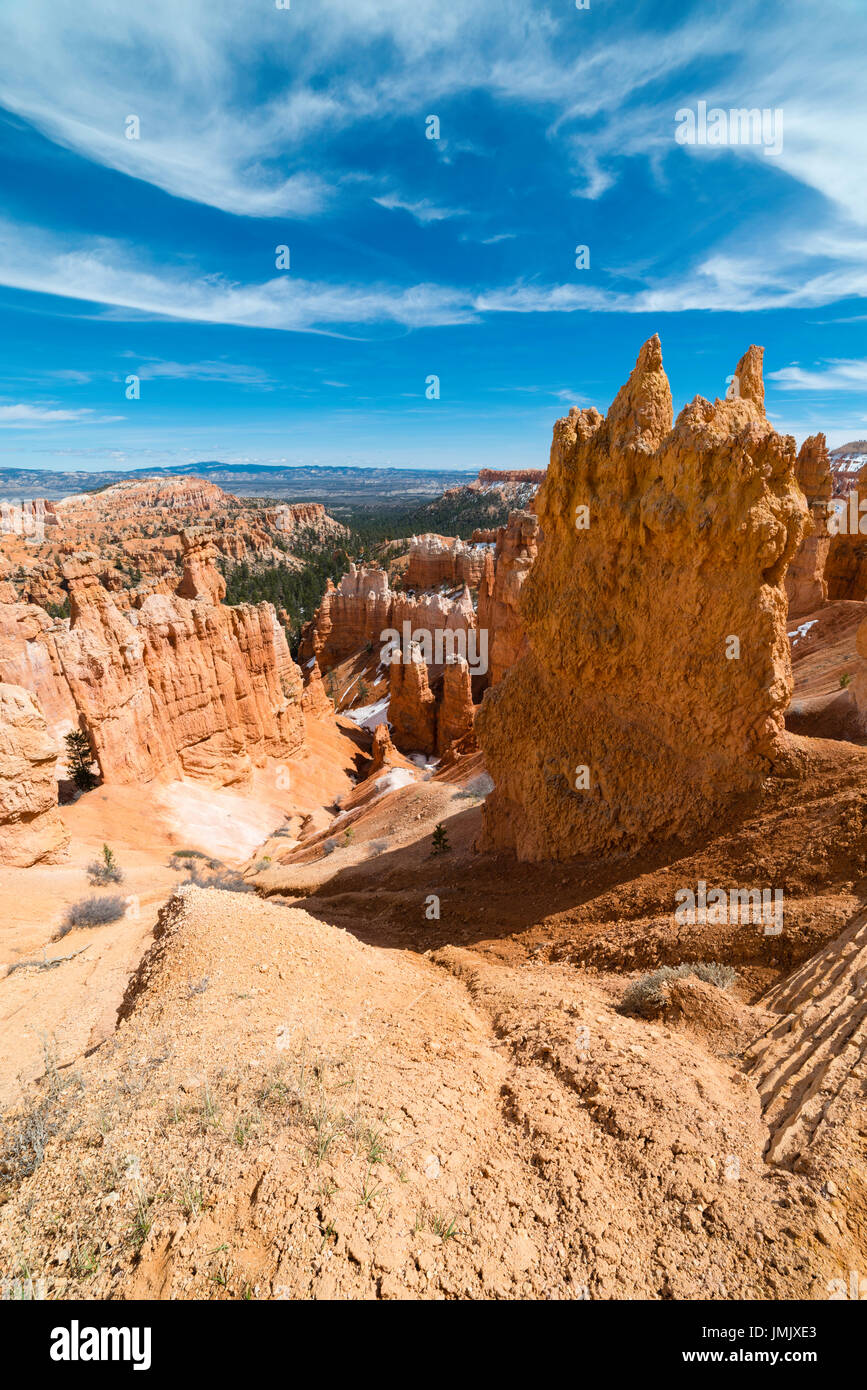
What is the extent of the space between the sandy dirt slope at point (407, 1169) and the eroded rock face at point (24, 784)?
28.4 ft

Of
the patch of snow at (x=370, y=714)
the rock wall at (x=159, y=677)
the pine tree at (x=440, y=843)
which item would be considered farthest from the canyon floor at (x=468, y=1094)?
the patch of snow at (x=370, y=714)

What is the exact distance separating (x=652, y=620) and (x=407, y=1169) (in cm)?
813

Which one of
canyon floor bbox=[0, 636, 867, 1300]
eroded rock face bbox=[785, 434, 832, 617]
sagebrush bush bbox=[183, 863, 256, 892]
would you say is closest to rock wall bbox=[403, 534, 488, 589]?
eroded rock face bbox=[785, 434, 832, 617]

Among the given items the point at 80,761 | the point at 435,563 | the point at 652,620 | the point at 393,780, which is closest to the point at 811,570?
the point at 393,780

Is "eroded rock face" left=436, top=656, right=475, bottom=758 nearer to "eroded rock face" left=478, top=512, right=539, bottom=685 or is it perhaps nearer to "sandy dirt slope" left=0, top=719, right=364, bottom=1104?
"eroded rock face" left=478, top=512, right=539, bottom=685

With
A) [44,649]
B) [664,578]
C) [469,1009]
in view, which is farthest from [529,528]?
[469,1009]

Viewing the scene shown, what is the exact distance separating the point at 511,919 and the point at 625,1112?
556 cm

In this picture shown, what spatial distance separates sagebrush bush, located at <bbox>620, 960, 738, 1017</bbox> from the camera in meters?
5.73

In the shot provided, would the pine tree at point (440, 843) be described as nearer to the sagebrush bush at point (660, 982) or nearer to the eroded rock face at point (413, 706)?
the sagebrush bush at point (660, 982)

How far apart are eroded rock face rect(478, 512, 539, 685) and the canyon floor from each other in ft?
89.8

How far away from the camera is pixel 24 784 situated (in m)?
12.4

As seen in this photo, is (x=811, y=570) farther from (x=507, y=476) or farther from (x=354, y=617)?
(x=507, y=476)

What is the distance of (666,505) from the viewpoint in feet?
28.8
